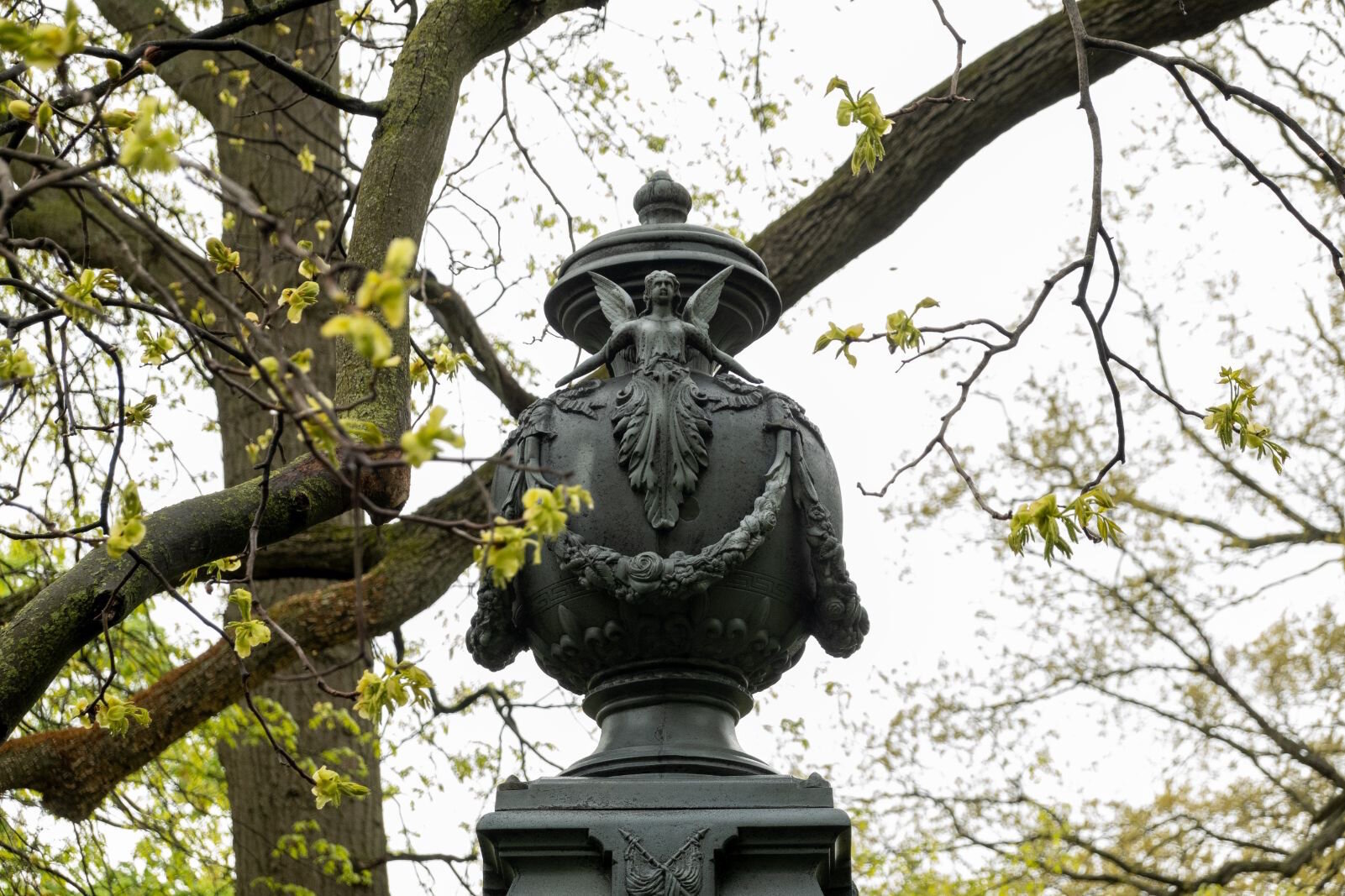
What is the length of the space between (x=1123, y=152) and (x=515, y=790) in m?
11.1

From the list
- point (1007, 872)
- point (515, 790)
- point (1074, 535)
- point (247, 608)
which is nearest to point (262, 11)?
point (247, 608)

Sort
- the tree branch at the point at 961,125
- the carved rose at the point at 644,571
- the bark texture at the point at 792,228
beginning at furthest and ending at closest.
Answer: the tree branch at the point at 961,125 → the bark texture at the point at 792,228 → the carved rose at the point at 644,571

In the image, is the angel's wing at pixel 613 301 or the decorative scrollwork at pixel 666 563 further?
the angel's wing at pixel 613 301

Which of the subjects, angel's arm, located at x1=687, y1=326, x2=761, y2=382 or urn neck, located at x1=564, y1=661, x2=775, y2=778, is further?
angel's arm, located at x1=687, y1=326, x2=761, y2=382

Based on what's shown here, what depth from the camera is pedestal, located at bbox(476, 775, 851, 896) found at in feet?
10.8

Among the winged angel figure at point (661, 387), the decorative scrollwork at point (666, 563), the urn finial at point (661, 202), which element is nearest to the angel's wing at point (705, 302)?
the winged angel figure at point (661, 387)

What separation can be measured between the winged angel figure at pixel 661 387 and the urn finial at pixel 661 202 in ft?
1.19

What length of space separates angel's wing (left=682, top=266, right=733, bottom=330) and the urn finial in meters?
0.39

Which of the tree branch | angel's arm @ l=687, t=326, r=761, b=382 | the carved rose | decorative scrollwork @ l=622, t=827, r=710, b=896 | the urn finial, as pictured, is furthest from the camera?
the tree branch

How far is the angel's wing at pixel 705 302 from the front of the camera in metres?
3.96

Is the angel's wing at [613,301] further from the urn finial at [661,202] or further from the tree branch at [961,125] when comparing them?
the tree branch at [961,125]

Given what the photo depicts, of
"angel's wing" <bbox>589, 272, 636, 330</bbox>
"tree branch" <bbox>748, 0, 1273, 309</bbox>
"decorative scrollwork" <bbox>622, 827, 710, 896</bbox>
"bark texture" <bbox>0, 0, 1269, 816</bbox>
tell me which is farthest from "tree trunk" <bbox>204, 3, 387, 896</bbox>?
"decorative scrollwork" <bbox>622, 827, 710, 896</bbox>

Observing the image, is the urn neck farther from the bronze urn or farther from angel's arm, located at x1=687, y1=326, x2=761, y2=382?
angel's arm, located at x1=687, y1=326, x2=761, y2=382

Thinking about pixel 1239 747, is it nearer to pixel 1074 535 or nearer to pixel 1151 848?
pixel 1151 848
